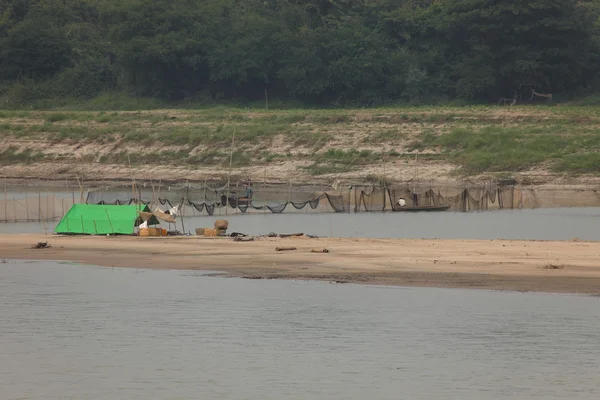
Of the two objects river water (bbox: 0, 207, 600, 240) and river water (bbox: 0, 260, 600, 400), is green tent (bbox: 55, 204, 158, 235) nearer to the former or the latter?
river water (bbox: 0, 207, 600, 240)

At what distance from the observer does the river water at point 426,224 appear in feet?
113

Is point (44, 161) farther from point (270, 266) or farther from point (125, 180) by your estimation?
point (270, 266)

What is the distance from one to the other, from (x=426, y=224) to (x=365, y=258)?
448 inches

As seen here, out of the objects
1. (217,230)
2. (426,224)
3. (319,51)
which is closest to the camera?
(217,230)

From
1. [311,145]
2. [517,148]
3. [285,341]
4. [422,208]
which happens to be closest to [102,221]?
[422,208]

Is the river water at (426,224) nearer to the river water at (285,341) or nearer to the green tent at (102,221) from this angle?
the green tent at (102,221)

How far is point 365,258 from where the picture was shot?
2712cm

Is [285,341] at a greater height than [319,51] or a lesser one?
lesser

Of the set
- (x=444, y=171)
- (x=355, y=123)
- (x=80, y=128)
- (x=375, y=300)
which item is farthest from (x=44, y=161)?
(x=375, y=300)

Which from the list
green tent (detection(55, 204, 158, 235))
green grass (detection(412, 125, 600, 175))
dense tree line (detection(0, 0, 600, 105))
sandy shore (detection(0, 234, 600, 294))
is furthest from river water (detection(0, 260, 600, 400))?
dense tree line (detection(0, 0, 600, 105))

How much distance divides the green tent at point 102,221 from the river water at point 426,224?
2.10 metres

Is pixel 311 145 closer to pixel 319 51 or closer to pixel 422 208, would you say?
pixel 422 208

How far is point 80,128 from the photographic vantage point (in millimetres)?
63469

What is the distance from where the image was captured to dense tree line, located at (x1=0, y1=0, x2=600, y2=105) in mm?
66250
